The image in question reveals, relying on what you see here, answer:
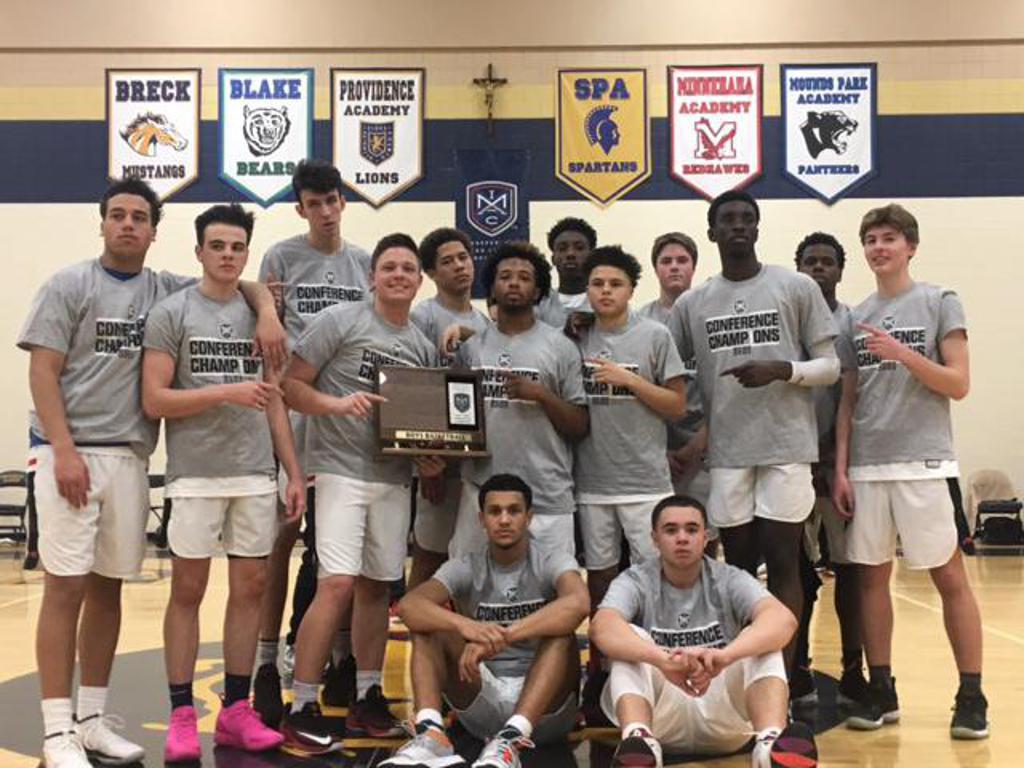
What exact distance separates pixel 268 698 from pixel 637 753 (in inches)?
73.9

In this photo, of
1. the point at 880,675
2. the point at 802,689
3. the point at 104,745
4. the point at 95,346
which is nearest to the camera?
the point at 95,346

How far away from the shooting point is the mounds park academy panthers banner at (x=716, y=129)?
13.8 metres

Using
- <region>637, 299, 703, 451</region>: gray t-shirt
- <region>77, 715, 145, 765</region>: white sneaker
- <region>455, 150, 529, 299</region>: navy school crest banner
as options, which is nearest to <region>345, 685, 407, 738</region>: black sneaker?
<region>77, 715, 145, 765</region>: white sneaker

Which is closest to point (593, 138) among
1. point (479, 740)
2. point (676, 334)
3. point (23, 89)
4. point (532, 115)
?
point (532, 115)

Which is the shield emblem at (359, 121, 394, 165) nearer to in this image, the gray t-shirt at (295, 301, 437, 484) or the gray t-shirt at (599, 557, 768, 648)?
the gray t-shirt at (295, 301, 437, 484)

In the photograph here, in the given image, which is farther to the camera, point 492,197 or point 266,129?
point 266,129

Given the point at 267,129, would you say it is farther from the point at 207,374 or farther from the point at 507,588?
the point at 507,588

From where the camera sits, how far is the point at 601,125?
1380cm

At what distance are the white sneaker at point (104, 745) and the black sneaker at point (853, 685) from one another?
10.6 feet

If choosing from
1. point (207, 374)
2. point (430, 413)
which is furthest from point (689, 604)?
point (207, 374)

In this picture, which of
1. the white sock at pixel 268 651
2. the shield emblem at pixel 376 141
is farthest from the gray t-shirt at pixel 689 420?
the shield emblem at pixel 376 141

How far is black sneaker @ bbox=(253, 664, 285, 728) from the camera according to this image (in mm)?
5070

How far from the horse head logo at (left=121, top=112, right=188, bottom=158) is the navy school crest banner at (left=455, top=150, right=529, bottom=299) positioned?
3399 mm

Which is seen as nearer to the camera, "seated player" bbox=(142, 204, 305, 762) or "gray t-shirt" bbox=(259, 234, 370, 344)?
"seated player" bbox=(142, 204, 305, 762)
